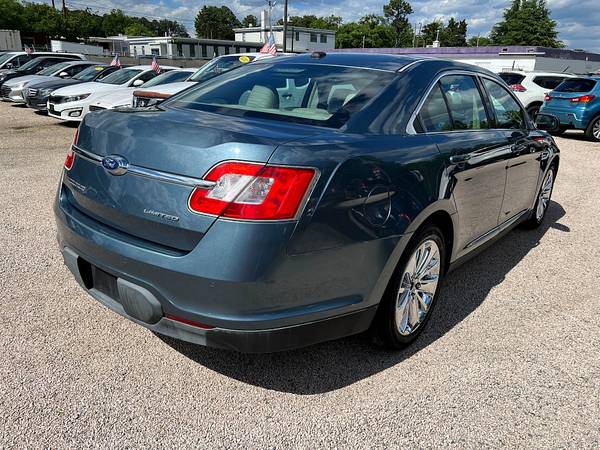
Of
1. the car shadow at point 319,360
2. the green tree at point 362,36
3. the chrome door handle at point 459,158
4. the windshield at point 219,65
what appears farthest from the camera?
the green tree at point 362,36

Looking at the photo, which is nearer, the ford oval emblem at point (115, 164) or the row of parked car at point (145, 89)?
the ford oval emblem at point (115, 164)

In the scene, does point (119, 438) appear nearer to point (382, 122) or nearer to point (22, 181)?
point (382, 122)

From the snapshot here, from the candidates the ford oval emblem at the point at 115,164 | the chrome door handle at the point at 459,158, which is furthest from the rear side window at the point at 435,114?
the ford oval emblem at the point at 115,164

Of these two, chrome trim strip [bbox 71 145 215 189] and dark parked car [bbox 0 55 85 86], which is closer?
chrome trim strip [bbox 71 145 215 189]

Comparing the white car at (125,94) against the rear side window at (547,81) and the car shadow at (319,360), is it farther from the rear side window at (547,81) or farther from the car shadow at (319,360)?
the rear side window at (547,81)

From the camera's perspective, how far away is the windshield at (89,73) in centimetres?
1431

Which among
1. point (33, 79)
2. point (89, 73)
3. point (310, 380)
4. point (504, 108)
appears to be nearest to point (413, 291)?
point (310, 380)

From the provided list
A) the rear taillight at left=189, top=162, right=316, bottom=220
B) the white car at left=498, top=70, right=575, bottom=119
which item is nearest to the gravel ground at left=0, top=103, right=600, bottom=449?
the rear taillight at left=189, top=162, right=316, bottom=220

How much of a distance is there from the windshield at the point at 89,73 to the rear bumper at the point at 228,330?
1344 cm

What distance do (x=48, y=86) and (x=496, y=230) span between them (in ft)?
44.1

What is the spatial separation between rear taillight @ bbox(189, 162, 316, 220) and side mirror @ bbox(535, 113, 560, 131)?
3.87m

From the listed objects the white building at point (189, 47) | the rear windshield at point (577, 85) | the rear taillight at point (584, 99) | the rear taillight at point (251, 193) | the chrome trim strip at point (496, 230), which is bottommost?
the white building at point (189, 47)

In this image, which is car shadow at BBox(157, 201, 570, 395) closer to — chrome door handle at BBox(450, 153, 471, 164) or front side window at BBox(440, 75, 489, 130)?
chrome door handle at BBox(450, 153, 471, 164)

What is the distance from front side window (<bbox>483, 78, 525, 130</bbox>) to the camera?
3885mm
